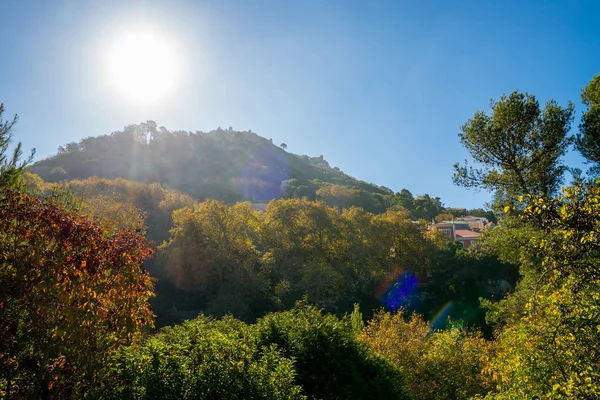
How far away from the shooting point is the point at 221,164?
117375 mm

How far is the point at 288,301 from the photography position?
30.7 metres

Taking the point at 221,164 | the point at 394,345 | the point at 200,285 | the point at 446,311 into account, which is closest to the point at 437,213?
the point at 446,311

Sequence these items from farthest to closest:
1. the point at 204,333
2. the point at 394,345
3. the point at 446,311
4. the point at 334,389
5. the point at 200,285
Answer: the point at 446,311 → the point at 200,285 → the point at 394,345 → the point at 334,389 → the point at 204,333

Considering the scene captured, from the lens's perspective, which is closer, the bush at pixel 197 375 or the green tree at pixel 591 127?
the bush at pixel 197 375

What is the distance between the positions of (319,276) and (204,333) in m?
25.3

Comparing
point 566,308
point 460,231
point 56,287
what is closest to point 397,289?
point 460,231

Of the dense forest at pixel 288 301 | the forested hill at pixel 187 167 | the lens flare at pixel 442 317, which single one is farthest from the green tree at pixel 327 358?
the forested hill at pixel 187 167

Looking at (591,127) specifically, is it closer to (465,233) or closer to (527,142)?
(527,142)

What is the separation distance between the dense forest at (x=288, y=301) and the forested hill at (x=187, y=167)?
5209 cm

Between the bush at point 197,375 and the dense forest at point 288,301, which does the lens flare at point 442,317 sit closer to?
the dense forest at point 288,301

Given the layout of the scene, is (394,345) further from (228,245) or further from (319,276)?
(228,245)

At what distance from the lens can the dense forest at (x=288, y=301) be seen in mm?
5848

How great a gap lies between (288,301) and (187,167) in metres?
83.5

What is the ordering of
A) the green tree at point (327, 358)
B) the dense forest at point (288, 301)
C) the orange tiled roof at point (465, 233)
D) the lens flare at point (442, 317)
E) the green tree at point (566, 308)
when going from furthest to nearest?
the orange tiled roof at point (465, 233) < the lens flare at point (442, 317) < the green tree at point (327, 358) < the dense forest at point (288, 301) < the green tree at point (566, 308)
